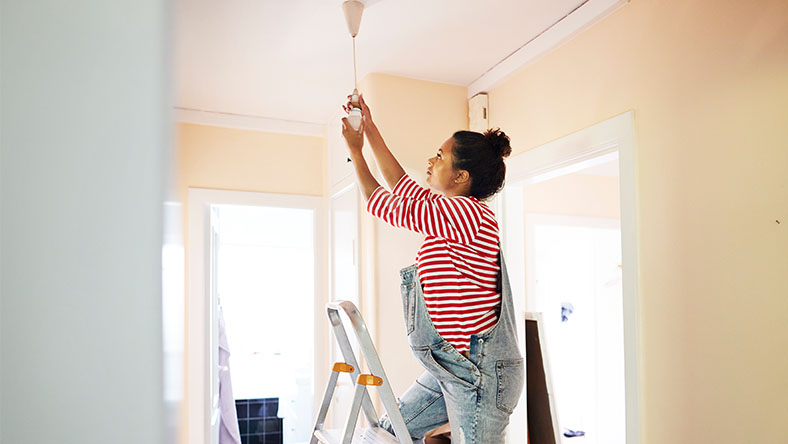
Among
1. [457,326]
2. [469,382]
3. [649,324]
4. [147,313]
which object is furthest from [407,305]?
[147,313]

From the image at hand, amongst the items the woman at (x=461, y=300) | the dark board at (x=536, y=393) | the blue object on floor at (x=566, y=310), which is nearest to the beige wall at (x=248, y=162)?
the dark board at (x=536, y=393)

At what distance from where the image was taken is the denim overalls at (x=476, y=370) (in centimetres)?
157

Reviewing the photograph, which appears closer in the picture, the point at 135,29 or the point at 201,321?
the point at 135,29

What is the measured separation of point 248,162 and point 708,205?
2.61m

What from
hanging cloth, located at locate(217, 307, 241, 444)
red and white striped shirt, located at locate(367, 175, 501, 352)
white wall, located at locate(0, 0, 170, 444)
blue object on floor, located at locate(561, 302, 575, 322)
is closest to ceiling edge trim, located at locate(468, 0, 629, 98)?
red and white striped shirt, located at locate(367, 175, 501, 352)

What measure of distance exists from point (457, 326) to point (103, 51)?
4.96ft

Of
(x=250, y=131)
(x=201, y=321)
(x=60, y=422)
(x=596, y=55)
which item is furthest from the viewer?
(x=250, y=131)

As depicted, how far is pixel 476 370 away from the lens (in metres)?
1.59

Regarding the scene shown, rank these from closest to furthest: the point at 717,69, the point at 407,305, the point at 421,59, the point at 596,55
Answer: the point at 717,69
the point at 407,305
the point at 596,55
the point at 421,59

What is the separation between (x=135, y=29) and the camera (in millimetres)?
217

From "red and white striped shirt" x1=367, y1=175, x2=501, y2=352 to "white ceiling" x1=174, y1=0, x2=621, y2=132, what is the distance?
0.88 metres

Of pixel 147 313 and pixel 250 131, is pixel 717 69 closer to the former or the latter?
pixel 147 313

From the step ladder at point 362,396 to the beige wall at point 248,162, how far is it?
1.63m

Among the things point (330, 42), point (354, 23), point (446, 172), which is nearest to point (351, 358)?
point (446, 172)
